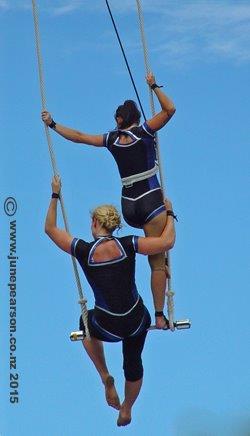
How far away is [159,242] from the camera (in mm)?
16078

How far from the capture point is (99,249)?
15992mm

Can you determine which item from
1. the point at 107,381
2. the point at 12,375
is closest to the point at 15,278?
the point at 12,375

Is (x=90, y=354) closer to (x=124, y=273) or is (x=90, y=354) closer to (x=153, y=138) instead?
(x=124, y=273)

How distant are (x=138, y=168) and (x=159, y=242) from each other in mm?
846

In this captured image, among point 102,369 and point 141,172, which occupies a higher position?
point 141,172

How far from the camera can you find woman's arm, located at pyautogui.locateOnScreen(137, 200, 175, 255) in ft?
52.5

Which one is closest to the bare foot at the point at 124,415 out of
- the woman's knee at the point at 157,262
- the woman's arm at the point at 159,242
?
the woman's knee at the point at 157,262

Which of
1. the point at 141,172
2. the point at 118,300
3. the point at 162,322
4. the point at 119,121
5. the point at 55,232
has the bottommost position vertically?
the point at 162,322

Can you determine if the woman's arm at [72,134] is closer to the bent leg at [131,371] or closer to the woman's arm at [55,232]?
the woman's arm at [55,232]

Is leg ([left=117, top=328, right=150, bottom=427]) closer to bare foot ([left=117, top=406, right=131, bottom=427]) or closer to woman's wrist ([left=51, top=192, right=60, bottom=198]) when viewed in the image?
bare foot ([left=117, top=406, right=131, bottom=427])

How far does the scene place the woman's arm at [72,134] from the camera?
16.7 meters

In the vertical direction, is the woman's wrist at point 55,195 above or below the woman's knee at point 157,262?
above

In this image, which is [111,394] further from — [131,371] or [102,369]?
[131,371]

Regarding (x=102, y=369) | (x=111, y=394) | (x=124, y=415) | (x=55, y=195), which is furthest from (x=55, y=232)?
(x=124, y=415)
